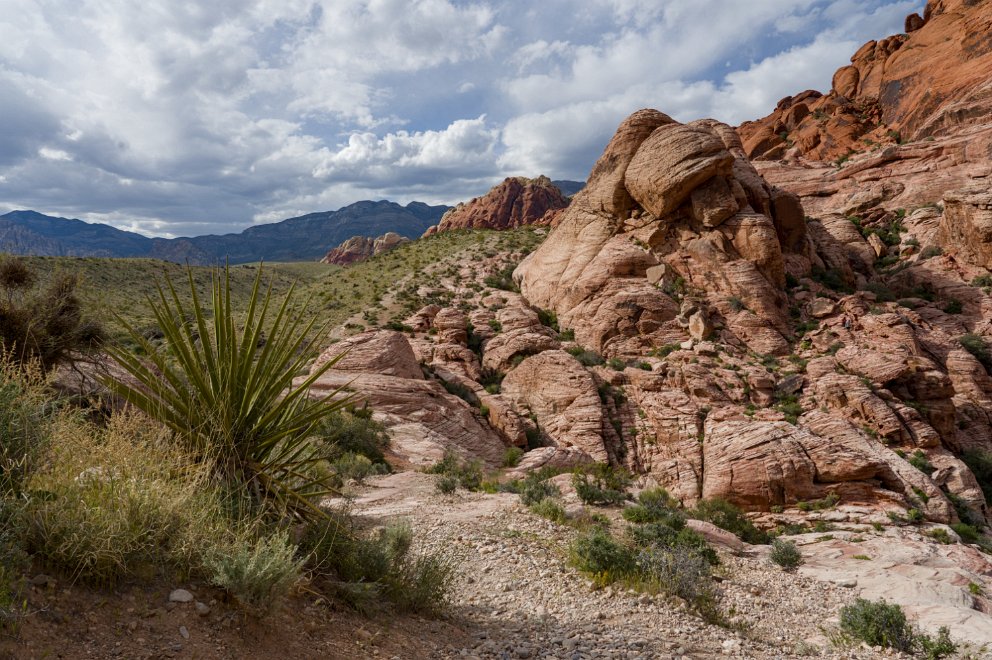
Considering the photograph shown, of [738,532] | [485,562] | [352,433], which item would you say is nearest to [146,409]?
[485,562]

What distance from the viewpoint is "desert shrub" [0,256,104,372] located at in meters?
8.13

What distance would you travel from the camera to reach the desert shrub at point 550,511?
858 cm

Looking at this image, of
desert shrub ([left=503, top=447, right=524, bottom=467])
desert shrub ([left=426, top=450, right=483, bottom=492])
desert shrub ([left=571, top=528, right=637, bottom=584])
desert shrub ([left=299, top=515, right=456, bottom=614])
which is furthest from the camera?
desert shrub ([left=503, top=447, right=524, bottom=467])

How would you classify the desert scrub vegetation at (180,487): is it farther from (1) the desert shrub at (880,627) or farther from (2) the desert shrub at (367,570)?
(1) the desert shrub at (880,627)

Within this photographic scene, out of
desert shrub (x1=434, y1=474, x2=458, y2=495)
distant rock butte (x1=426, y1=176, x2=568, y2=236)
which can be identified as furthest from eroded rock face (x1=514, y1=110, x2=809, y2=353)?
distant rock butte (x1=426, y1=176, x2=568, y2=236)

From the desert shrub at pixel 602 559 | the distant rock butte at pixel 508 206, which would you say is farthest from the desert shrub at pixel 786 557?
the distant rock butte at pixel 508 206

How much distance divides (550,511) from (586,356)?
541 inches

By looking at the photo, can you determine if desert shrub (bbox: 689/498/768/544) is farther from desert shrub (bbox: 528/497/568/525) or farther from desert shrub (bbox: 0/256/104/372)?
desert shrub (bbox: 0/256/104/372)

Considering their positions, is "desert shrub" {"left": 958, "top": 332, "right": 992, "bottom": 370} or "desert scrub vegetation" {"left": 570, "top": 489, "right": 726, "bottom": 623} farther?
"desert shrub" {"left": 958, "top": 332, "right": 992, "bottom": 370}

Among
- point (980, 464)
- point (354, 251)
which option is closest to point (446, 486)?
point (980, 464)

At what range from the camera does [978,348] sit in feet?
66.8

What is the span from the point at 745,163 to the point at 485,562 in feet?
95.5

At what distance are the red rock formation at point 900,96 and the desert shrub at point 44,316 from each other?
46.8m

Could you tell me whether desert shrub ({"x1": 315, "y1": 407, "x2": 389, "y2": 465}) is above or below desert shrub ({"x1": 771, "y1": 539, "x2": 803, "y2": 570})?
above
